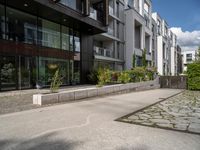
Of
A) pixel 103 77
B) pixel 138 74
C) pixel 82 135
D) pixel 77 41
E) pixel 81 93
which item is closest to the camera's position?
pixel 82 135

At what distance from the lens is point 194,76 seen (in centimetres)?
1848

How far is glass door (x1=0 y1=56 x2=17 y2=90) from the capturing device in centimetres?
1224

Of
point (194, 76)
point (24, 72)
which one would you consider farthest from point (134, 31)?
point (24, 72)

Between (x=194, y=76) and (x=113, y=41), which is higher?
(x=113, y=41)

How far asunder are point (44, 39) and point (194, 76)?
14.4m

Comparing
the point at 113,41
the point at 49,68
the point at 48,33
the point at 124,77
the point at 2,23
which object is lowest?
the point at 124,77

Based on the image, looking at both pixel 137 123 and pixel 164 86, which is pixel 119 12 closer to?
pixel 164 86

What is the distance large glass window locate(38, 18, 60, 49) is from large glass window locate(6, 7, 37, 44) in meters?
0.50

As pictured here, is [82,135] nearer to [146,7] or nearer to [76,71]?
[76,71]

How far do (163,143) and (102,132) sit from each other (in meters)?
1.52

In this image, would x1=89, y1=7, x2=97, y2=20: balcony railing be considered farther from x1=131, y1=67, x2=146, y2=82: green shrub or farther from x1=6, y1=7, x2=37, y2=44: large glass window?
x1=131, y1=67, x2=146, y2=82: green shrub

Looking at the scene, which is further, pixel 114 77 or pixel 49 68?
pixel 114 77

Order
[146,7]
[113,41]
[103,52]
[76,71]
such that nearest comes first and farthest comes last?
[76,71], [103,52], [113,41], [146,7]

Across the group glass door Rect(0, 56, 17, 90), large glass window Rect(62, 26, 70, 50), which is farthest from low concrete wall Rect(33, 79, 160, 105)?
large glass window Rect(62, 26, 70, 50)
